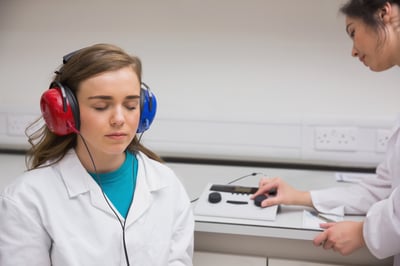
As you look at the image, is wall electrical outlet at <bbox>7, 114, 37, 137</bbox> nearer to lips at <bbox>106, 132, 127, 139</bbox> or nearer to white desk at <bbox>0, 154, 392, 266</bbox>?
white desk at <bbox>0, 154, 392, 266</bbox>

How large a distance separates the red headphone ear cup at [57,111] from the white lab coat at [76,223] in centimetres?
13

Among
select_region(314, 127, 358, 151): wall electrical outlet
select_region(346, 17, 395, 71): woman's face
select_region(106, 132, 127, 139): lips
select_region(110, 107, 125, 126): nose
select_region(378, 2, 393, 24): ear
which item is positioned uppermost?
select_region(378, 2, 393, 24): ear

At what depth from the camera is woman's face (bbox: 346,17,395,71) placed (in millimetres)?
1111

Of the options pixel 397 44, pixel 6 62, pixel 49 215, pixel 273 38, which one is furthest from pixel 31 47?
pixel 397 44

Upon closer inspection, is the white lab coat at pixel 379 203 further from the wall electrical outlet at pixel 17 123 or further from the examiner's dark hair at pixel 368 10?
the wall electrical outlet at pixel 17 123

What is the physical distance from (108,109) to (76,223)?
11.1 inches

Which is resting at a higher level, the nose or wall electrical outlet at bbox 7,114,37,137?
the nose

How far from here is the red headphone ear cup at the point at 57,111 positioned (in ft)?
3.17

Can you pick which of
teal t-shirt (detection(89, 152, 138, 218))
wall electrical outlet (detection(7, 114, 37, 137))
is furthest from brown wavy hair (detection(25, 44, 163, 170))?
wall electrical outlet (detection(7, 114, 37, 137))

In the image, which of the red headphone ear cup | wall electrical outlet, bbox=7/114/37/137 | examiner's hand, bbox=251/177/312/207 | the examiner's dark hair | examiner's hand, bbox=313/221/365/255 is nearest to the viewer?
the red headphone ear cup

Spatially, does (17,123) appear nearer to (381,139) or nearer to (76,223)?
(76,223)

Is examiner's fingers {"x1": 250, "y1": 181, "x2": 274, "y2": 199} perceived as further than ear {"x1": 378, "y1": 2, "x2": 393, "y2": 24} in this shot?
Yes

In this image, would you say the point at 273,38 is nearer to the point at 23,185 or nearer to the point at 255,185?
the point at 255,185

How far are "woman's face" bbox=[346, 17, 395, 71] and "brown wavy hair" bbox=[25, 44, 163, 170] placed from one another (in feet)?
1.95
